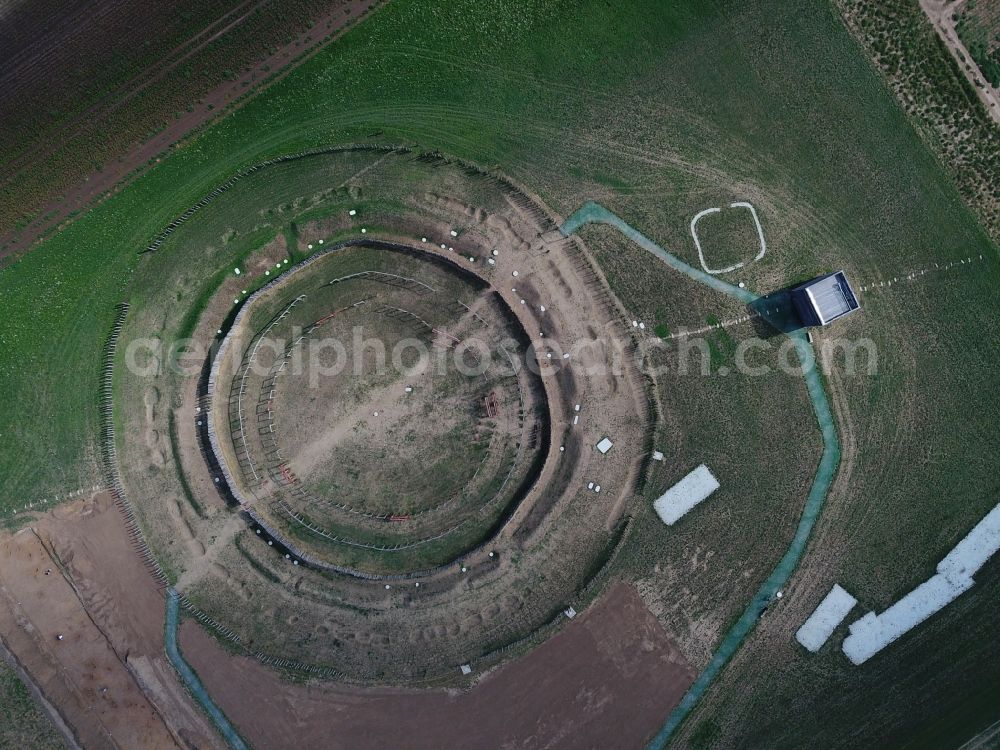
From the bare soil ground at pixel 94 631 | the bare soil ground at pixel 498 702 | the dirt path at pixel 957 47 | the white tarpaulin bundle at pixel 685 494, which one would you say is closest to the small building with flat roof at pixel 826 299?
the white tarpaulin bundle at pixel 685 494

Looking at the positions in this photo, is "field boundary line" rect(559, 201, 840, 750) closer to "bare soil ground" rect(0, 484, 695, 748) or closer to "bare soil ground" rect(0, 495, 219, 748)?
"bare soil ground" rect(0, 484, 695, 748)

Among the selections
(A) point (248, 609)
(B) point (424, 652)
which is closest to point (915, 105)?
(B) point (424, 652)

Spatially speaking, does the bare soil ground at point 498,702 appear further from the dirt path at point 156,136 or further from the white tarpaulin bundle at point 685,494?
the dirt path at point 156,136

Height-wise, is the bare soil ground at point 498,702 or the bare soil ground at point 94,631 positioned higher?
the bare soil ground at point 94,631

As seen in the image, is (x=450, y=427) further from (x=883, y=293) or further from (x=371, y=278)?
(x=883, y=293)

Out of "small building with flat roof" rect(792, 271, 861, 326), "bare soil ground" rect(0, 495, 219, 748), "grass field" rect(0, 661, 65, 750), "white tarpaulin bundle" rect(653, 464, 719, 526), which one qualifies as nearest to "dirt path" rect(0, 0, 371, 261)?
"bare soil ground" rect(0, 495, 219, 748)
